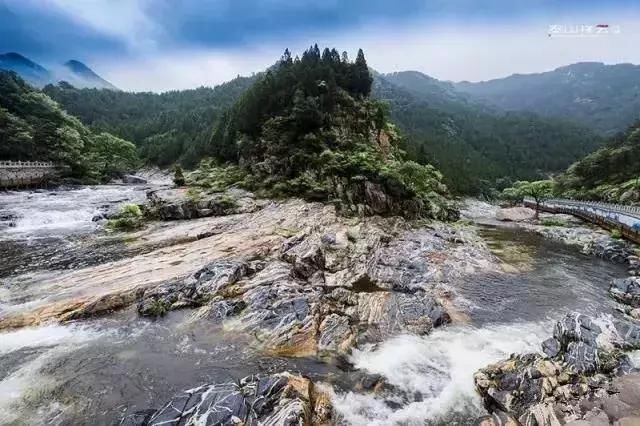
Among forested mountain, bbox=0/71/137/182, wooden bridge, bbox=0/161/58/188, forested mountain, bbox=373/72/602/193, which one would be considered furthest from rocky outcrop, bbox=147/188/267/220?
forested mountain, bbox=373/72/602/193

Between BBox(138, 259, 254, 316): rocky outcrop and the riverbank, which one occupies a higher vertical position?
BBox(138, 259, 254, 316): rocky outcrop

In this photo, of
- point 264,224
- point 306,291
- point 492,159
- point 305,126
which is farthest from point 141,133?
point 492,159

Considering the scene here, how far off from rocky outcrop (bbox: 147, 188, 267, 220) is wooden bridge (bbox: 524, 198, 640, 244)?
121 ft

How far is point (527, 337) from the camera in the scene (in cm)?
1723

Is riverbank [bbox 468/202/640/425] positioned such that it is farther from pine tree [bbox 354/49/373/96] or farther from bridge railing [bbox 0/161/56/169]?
bridge railing [bbox 0/161/56/169]

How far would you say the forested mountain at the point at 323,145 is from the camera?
41250 mm

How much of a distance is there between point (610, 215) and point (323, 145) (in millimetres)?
36883

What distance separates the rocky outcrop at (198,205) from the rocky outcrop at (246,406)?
25843 millimetres

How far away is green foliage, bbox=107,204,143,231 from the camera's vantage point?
107 ft

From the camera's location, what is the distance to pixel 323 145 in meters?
A: 45.8

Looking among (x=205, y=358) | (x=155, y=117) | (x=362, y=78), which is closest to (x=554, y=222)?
(x=362, y=78)

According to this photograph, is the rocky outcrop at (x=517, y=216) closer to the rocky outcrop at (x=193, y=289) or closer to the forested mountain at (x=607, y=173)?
the forested mountain at (x=607, y=173)

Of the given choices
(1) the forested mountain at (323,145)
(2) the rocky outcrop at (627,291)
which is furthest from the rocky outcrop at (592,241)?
(1) the forested mountain at (323,145)

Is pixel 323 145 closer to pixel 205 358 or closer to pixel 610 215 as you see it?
pixel 205 358
